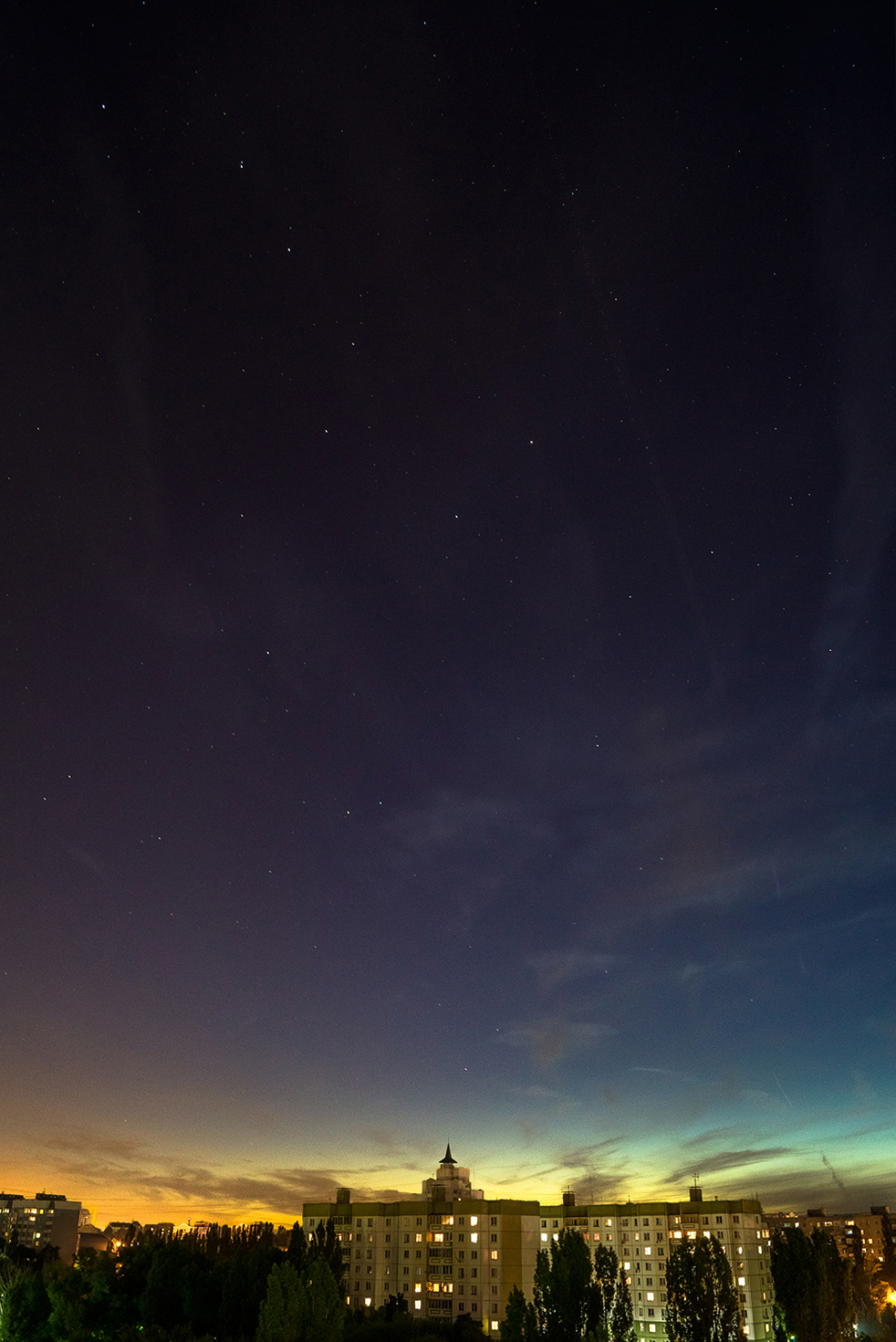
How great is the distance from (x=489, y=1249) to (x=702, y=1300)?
37584 millimetres

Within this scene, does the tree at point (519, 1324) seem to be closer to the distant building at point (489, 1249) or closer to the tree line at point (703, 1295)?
the tree line at point (703, 1295)

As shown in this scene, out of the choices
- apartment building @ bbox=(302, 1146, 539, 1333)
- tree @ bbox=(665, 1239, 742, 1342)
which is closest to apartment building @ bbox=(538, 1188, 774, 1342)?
apartment building @ bbox=(302, 1146, 539, 1333)

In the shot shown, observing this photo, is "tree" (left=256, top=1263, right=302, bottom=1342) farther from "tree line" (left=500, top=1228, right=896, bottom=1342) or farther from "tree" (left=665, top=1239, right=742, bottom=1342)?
"tree" (left=665, top=1239, right=742, bottom=1342)

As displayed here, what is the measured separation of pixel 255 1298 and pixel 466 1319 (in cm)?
1549

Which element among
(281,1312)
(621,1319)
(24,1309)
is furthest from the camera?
(621,1319)

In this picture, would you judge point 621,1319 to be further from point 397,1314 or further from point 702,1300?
point 397,1314

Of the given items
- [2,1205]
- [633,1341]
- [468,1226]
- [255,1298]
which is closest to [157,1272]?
[255,1298]

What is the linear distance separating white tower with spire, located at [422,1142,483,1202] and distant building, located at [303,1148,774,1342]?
394 millimetres

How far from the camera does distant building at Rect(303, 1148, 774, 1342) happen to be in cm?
8581

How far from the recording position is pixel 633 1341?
6062 cm

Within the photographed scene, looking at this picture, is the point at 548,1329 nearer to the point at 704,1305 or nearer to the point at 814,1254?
the point at 704,1305

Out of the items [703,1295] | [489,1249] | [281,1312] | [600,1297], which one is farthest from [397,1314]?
[489,1249]

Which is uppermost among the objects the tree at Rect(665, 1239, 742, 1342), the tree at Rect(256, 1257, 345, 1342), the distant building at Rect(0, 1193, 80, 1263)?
the tree at Rect(256, 1257, 345, 1342)

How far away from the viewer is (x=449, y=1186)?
101 metres
